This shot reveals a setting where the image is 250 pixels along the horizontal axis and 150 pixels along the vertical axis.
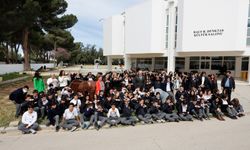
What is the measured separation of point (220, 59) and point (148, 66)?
1215cm

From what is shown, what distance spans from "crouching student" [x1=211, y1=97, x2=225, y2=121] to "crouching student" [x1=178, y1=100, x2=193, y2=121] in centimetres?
117

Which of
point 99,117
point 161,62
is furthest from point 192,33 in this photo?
point 99,117

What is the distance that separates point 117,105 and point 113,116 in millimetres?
752

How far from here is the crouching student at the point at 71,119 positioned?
8.33 metres

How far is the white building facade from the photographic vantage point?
23.2m

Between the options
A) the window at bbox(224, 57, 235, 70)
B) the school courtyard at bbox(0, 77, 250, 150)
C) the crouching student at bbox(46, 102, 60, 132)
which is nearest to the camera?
the school courtyard at bbox(0, 77, 250, 150)

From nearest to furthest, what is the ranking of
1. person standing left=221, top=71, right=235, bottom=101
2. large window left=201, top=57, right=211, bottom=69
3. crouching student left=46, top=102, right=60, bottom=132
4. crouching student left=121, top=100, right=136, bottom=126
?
crouching student left=46, top=102, right=60, bottom=132 < crouching student left=121, top=100, right=136, bottom=126 < person standing left=221, top=71, right=235, bottom=101 < large window left=201, top=57, right=211, bottom=69

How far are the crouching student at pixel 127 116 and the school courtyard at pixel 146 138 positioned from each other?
0.32m

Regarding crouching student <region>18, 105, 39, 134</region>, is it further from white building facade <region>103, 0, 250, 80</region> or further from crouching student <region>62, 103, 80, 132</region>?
white building facade <region>103, 0, 250, 80</region>

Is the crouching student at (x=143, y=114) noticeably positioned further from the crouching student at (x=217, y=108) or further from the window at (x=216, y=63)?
the window at (x=216, y=63)

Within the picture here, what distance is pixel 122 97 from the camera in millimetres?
10242

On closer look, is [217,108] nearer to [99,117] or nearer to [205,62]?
[99,117]

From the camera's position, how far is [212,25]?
79.1ft

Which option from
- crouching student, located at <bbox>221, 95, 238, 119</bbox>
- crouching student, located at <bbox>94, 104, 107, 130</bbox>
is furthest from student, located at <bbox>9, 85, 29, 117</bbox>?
crouching student, located at <bbox>221, 95, 238, 119</bbox>
